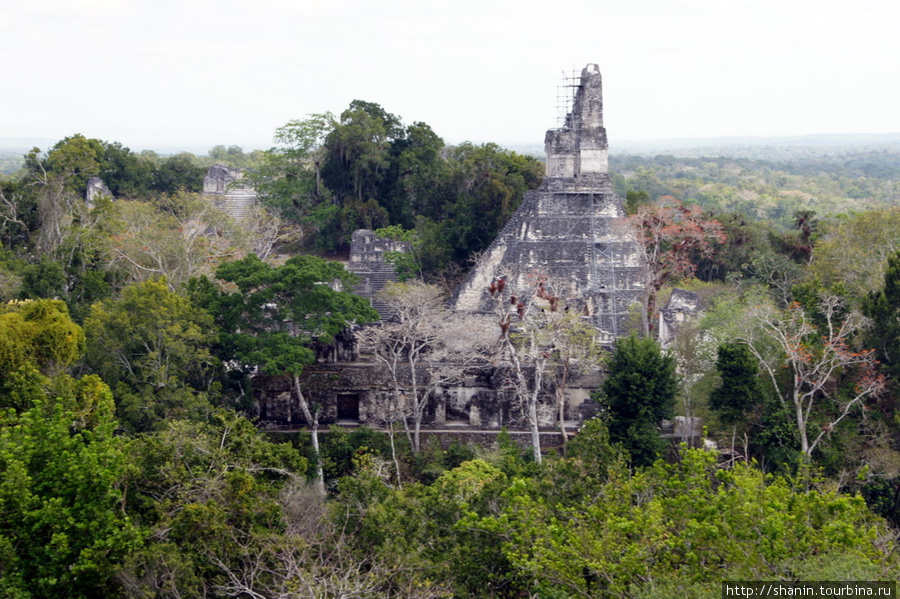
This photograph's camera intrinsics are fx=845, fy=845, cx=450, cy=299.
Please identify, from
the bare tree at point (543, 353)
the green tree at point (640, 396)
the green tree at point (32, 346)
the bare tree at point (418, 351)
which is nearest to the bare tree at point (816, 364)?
the green tree at point (640, 396)

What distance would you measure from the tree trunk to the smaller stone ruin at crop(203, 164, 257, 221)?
638 inches

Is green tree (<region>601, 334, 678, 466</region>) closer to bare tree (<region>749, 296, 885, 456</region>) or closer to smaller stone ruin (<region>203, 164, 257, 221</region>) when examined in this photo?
bare tree (<region>749, 296, 885, 456</region>)

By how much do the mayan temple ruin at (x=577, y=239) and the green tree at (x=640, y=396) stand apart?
3.48 m

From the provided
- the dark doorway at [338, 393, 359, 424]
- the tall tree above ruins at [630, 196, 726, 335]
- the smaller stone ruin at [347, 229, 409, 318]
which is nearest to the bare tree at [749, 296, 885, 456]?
the tall tree above ruins at [630, 196, 726, 335]

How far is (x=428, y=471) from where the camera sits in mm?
16328

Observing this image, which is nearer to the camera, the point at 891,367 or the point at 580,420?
the point at 891,367

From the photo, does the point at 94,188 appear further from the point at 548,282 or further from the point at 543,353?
the point at 543,353

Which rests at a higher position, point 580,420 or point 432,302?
point 432,302

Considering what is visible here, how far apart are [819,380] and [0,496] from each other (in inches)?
522

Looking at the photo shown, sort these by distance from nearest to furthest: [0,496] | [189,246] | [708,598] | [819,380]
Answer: [708,598] → [0,496] → [819,380] → [189,246]

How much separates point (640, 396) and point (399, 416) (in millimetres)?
5211

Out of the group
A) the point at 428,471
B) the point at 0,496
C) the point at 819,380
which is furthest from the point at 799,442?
the point at 0,496

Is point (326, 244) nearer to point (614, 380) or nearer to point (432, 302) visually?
point (432, 302)

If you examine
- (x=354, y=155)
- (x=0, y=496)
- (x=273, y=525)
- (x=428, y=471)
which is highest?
(x=354, y=155)
